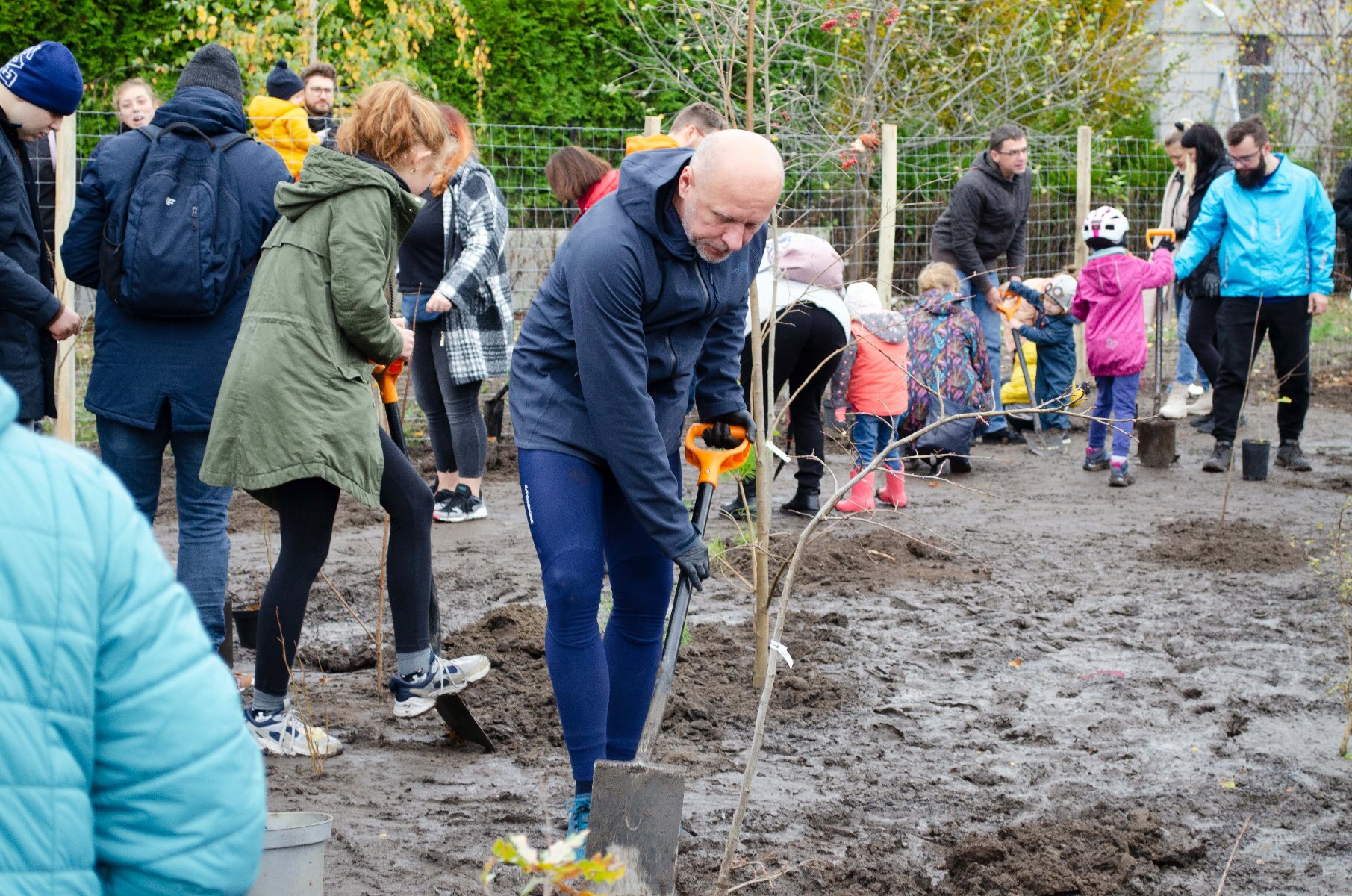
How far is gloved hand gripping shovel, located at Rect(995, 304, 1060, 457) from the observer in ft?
28.9

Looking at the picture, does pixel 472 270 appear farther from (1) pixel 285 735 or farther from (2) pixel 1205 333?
(2) pixel 1205 333

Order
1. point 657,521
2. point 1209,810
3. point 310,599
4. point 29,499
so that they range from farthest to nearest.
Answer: point 310,599 → point 1209,810 → point 657,521 → point 29,499

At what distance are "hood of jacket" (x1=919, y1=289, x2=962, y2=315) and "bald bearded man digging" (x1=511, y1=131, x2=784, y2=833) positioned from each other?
477cm

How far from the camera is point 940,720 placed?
411 centimetres

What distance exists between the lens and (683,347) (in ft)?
10.1

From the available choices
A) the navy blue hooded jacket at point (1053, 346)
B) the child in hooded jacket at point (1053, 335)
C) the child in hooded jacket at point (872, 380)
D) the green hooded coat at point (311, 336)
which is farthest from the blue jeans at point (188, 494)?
the navy blue hooded jacket at point (1053, 346)

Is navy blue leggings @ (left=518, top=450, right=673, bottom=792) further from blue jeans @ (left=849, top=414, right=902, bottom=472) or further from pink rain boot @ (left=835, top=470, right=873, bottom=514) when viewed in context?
blue jeans @ (left=849, top=414, right=902, bottom=472)

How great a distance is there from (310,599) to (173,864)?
14.1ft

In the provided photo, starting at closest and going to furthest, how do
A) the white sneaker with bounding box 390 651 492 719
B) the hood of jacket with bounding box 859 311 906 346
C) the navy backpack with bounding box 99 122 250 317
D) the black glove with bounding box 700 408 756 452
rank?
the black glove with bounding box 700 408 756 452
the navy backpack with bounding box 99 122 250 317
the white sneaker with bounding box 390 651 492 719
the hood of jacket with bounding box 859 311 906 346

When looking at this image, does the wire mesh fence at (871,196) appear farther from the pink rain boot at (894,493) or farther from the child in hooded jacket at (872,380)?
the pink rain boot at (894,493)

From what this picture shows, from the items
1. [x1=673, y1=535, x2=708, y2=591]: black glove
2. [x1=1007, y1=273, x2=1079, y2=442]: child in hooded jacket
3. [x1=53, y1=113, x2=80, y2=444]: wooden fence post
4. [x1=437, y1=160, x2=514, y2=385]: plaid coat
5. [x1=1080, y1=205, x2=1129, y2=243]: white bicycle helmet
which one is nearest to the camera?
[x1=673, y1=535, x2=708, y2=591]: black glove

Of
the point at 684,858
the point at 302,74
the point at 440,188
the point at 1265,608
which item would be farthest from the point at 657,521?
the point at 302,74

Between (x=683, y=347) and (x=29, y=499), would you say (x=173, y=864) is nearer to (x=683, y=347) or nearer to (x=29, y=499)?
(x=29, y=499)

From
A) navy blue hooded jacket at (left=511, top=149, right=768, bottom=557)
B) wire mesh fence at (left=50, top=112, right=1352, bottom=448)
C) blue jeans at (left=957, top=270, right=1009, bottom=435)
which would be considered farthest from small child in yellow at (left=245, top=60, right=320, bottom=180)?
navy blue hooded jacket at (left=511, top=149, right=768, bottom=557)
